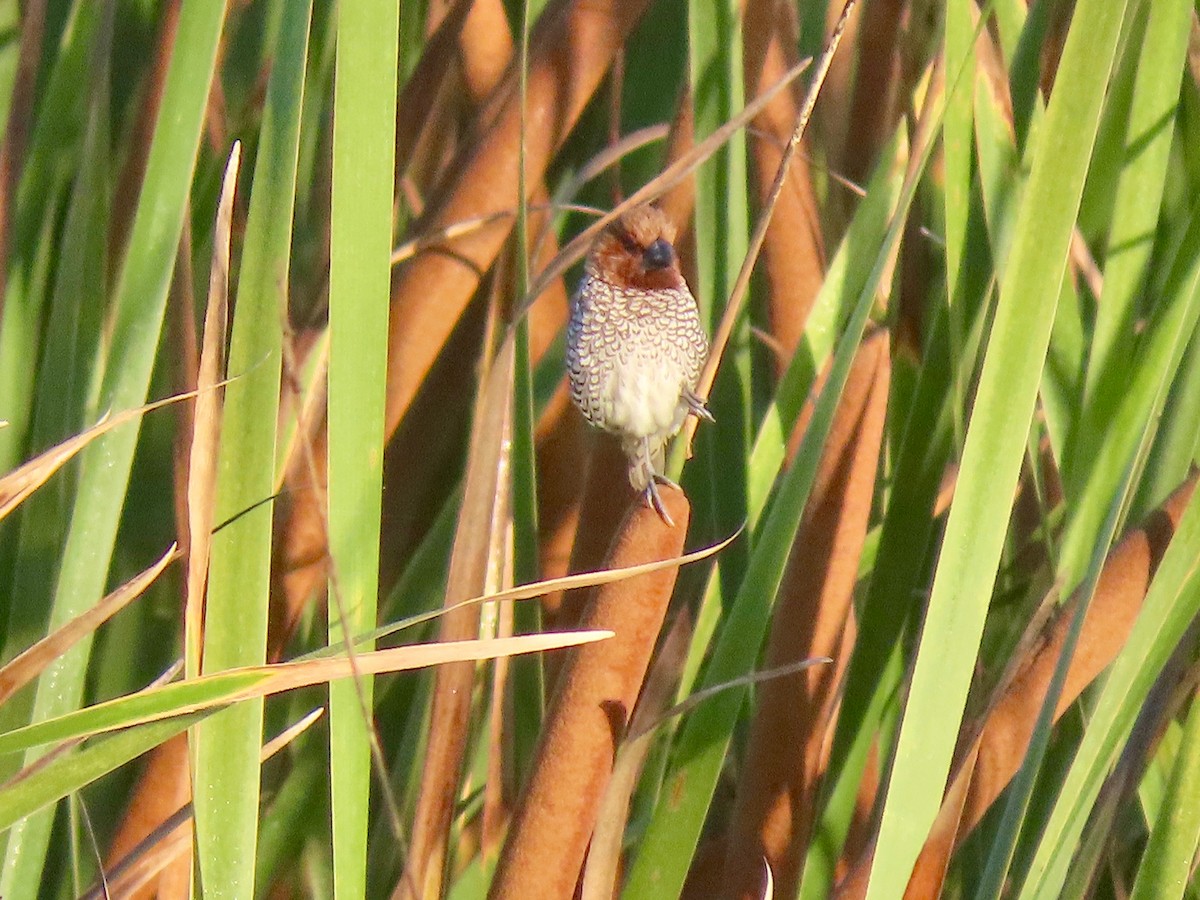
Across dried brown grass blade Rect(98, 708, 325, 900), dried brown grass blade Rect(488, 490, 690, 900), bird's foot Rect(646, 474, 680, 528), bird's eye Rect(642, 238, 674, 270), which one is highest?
bird's eye Rect(642, 238, 674, 270)

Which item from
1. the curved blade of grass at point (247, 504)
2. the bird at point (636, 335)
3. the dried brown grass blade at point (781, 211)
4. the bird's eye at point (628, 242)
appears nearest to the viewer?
the curved blade of grass at point (247, 504)

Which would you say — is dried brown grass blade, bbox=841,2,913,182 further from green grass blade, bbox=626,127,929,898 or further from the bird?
green grass blade, bbox=626,127,929,898

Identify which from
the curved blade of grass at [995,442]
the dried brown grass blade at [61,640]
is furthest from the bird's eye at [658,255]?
the dried brown grass blade at [61,640]

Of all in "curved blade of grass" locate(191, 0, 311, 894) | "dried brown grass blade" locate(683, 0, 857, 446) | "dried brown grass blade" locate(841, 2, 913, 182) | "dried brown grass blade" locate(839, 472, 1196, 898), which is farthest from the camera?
"dried brown grass blade" locate(841, 2, 913, 182)

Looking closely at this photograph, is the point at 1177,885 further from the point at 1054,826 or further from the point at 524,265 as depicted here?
the point at 524,265

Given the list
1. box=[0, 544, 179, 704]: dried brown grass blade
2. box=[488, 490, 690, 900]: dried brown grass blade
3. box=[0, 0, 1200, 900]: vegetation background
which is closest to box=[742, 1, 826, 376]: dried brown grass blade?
box=[0, 0, 1200, 900]: vegetation background

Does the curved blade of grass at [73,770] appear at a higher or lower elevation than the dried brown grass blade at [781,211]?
lower

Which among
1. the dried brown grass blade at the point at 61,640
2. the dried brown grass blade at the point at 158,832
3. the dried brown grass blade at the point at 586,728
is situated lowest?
the dried brown grass blade at the point at 158,832

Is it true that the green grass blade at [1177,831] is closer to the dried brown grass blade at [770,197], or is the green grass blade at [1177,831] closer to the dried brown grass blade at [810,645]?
the dried brown grass blade at [810,645]
